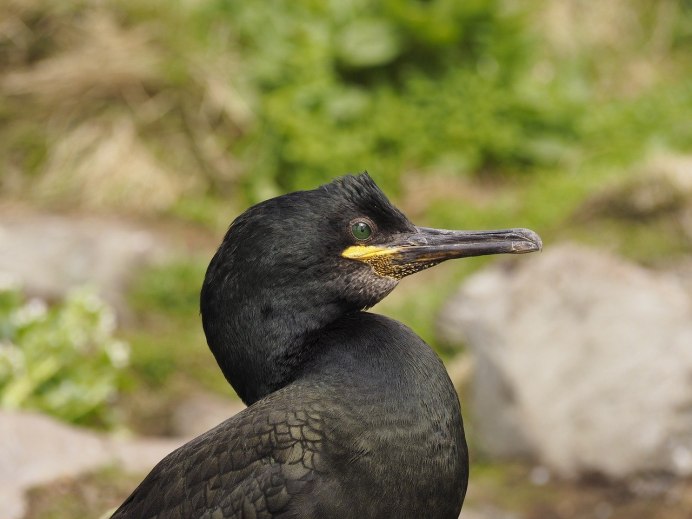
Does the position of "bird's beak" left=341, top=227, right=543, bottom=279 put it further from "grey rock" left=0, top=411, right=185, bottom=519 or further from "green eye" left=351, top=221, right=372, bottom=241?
"grey rock" left=0, top=411, right=185, bottom=519

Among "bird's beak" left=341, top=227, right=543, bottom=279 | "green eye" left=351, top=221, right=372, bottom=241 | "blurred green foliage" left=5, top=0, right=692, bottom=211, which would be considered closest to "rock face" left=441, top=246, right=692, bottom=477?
"bird's beak" left=341, top=227, right=543, bottom=279

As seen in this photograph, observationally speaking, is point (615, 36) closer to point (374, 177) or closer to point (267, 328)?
point (374, 177)

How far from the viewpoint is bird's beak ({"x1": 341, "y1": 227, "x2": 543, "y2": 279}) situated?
292cm

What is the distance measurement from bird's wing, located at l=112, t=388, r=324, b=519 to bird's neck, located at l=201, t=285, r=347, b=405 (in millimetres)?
116

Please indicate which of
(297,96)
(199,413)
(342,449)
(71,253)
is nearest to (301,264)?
(342,449)

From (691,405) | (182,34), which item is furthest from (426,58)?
(691,405)

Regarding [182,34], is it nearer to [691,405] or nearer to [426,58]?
[426,58]

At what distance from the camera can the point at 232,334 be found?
9.53 feet

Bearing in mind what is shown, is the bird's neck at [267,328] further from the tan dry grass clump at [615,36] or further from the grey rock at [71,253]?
the tan dry grass clump at [615,36]

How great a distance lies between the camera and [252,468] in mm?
2697

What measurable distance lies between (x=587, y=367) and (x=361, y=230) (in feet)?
9.62

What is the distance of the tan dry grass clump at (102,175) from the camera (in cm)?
878

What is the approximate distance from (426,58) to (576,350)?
14.0 ft

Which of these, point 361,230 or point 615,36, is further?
point 615,36
